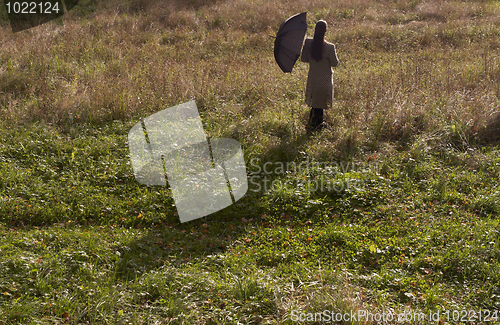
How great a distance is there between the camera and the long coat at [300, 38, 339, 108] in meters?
7.06

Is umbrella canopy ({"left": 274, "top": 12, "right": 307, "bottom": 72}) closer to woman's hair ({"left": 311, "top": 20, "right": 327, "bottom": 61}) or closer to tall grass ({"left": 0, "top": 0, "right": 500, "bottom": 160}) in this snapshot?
woman's hair ({"left": 311, "top": 20, "right": 327, "bottom": 61})

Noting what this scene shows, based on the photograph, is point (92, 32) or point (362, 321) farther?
point (92, 32)

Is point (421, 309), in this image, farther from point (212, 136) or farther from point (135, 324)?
point (212, 136)

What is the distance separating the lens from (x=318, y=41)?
679 centimetres

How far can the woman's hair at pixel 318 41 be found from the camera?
21.8ft

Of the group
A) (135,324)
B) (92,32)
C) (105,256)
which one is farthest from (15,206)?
(92,32)

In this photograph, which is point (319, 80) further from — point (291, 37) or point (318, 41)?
point (291, 37)

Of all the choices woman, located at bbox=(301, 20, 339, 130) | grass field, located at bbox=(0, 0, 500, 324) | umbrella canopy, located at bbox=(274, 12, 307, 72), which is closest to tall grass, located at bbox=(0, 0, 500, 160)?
grass field, located at bbox=(0, 0, 500, 324)

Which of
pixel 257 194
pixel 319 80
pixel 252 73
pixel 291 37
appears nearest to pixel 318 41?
pixel 291 37

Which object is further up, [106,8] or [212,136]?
[106,8]

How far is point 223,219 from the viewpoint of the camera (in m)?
5.44

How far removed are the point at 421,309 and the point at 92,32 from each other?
40.9 ft

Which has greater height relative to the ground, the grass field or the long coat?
the long coat

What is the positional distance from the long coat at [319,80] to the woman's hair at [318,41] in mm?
118
